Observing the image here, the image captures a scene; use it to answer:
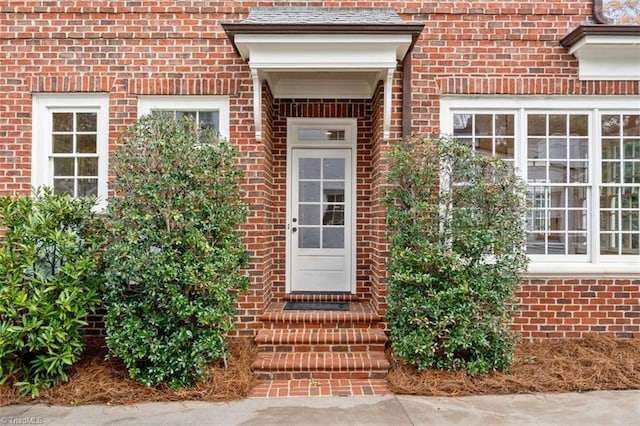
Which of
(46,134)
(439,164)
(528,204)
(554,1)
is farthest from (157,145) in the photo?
(554,1)

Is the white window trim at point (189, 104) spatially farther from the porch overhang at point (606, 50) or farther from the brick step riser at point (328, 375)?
the porch overhang at point (606, 50)

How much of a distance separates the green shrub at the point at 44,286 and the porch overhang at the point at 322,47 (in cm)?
229

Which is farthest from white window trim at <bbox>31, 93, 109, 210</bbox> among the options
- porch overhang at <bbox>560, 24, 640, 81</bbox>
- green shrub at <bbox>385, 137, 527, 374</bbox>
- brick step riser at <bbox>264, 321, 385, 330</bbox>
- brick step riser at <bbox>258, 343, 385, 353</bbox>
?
porch overhang at <bbox>560, 24, 640, 81</bbox>

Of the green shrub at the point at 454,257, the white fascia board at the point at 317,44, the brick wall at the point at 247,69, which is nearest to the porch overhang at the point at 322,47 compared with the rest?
the white fascia board at the point at 317,44

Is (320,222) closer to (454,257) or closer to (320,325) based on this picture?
(320,325)

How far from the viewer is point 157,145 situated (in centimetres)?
430

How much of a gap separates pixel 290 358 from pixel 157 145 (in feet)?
8.58

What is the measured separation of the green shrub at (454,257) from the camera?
4418 mm

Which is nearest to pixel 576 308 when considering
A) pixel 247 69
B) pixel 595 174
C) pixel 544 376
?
pixel 544 376

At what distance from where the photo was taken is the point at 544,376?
4.45 m

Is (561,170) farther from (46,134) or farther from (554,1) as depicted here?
Result: (46,134)

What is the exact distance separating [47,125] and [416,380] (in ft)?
17.3

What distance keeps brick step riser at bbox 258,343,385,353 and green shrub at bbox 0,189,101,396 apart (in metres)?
1.94

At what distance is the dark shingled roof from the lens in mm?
4812
